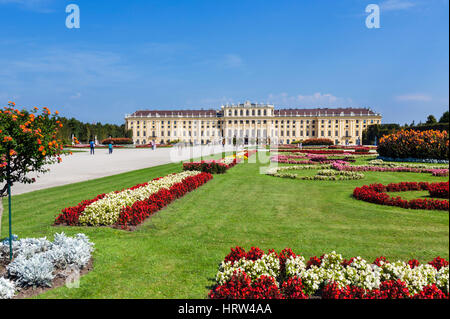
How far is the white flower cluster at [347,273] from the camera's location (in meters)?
2.58

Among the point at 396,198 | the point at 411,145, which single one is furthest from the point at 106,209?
the point at 411,145

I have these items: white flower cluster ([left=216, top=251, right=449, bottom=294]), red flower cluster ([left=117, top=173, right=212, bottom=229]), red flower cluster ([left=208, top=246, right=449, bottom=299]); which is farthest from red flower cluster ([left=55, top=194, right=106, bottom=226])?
red flower cluster ([left=208, top=246, right=449, bottom=299])

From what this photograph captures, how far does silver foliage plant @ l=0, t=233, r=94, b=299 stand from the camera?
11.0 ft

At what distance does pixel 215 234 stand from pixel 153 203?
2.15m

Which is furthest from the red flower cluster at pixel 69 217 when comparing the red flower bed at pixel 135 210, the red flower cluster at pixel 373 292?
the red flower cluster at pixel 373 292

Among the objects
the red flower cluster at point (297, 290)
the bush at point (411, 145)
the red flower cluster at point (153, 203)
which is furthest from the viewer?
the bush at point (411, 145)

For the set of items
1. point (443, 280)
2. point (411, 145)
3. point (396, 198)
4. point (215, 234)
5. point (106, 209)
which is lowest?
point (215, 234)

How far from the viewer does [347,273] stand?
287 cm

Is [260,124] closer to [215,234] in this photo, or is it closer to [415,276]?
[215,234]

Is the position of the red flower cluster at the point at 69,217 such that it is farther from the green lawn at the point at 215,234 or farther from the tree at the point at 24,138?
the tree at the point at 24,138

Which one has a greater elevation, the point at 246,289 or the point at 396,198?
the point at 396,198

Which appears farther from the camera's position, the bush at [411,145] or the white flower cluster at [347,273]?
the bush at [411,145]

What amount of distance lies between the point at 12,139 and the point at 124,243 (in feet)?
6.89
